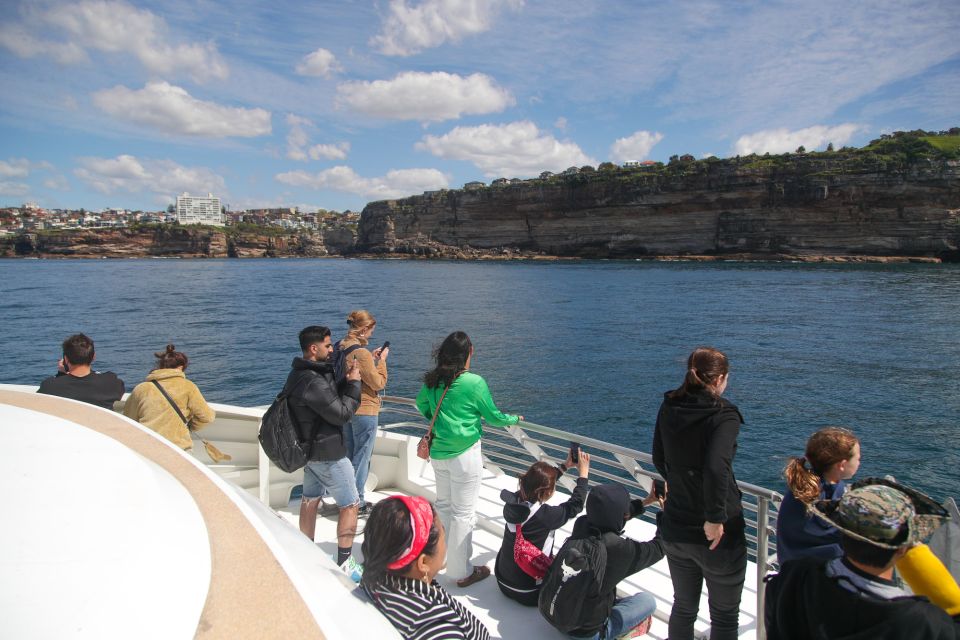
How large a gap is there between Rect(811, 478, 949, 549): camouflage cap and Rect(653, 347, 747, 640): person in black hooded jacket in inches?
31.9

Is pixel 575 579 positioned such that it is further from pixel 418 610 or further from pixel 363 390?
pixel 363 390

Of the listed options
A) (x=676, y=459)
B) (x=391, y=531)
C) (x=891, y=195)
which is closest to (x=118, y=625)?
(x=391, y=531)

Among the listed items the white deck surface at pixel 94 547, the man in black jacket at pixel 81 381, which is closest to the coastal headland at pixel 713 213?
the man in black jacket at pixel 81 381

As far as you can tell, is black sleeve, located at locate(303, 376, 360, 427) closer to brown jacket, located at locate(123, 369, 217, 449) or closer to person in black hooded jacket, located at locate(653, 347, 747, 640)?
brown jacket, located at locate(123, 369, 217, 449)

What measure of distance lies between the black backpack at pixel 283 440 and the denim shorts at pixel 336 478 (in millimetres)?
167

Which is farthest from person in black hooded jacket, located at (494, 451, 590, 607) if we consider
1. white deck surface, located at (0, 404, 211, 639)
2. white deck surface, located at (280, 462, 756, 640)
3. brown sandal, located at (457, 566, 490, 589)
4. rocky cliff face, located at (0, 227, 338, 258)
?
rocky cliff face, located at (0, 227, 338, 258)

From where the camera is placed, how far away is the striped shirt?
1854 millimetres

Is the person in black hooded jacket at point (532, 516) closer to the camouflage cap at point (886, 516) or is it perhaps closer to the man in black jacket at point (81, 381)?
the camouflage cap at point (886, 516)

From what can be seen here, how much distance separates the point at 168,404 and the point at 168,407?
0.02 meters

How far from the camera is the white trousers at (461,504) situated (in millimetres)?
3502

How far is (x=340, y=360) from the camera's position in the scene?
3861 mm

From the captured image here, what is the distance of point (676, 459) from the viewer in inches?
105

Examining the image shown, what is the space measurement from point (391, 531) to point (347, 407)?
5.67 feet

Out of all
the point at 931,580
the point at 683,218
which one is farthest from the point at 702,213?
the point at 931,580
